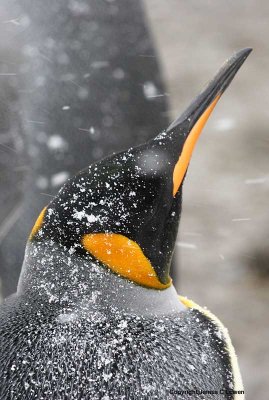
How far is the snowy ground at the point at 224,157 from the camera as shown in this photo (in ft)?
4.11

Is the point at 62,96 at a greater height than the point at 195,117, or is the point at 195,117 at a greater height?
the point at 195,117

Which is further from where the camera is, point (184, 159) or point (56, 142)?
point (56, 142)

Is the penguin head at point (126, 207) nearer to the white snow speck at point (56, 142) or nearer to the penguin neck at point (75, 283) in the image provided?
the penguin neck at point (75, 283)

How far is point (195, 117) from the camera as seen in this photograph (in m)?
0.66

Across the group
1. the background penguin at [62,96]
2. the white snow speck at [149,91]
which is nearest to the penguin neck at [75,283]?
the background penguin at [62,96]

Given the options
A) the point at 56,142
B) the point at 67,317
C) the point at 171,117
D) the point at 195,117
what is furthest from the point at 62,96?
the point at 67,317

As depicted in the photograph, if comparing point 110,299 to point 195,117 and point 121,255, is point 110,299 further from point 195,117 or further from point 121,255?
point 195,117

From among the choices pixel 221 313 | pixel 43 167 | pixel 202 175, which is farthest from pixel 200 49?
pixel 221 313

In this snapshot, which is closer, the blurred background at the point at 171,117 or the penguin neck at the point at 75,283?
the penguin neck at the point at 75,283

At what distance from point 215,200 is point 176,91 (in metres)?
0.26

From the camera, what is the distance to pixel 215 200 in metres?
1.29

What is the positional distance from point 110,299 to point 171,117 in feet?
2.50

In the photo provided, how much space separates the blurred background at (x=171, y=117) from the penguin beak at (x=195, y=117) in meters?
0.60

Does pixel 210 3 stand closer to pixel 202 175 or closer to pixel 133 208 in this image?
pixel 202 175
